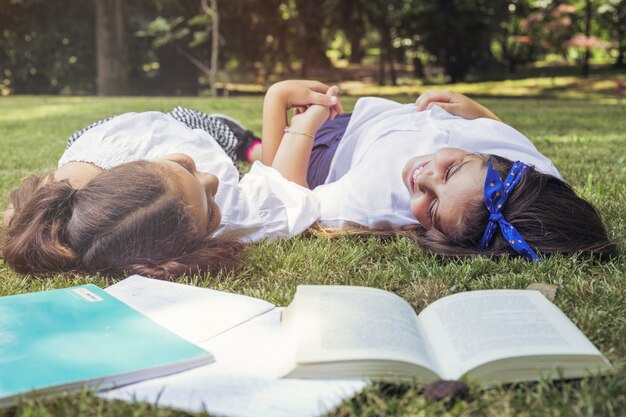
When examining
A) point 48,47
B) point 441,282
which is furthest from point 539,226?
point 48,47

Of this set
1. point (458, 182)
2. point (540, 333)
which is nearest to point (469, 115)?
point (458, 182)

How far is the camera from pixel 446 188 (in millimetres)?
2316

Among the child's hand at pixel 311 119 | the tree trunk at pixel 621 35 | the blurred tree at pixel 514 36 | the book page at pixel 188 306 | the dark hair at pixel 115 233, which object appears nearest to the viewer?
the book page at pixel 188 306

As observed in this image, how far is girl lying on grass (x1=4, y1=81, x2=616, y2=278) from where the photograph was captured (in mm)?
2121

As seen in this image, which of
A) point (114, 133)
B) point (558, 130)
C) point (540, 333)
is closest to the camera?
point (540, 333)

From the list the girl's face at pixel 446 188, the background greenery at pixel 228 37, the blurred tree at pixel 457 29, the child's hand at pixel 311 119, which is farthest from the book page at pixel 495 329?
the blurred tree at pixel 457 29

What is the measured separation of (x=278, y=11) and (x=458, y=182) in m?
12.6

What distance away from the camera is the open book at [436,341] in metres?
1.30

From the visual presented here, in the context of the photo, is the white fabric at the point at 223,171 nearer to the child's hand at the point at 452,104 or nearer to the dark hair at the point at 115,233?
the dark hair at the point at 115,233

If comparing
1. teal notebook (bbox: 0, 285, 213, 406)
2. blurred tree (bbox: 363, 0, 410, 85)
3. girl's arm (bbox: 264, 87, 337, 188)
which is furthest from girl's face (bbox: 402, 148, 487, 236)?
blurred tree (bbox: 363, 0, 410, 85)

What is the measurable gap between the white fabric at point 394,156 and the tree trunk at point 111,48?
11.8m

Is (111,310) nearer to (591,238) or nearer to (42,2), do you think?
(591,238)

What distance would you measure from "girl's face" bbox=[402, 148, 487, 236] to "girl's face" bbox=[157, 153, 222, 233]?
2.34ft

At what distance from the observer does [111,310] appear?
66.1 inches
